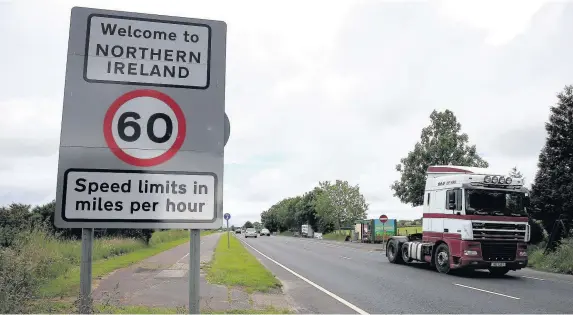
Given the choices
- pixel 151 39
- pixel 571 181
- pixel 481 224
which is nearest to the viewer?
→ pixel 151 39

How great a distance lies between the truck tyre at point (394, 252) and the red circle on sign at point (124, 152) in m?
20.5

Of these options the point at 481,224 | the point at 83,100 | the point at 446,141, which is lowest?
the point at 481,224

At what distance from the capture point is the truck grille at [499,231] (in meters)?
16.6

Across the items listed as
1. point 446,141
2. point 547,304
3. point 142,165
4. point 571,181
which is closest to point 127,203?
point 142,165

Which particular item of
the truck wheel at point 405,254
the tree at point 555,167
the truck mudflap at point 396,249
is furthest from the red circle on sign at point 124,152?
the tree at point 555,167

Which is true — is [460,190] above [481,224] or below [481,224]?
above

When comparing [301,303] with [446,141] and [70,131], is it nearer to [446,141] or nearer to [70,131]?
[70,131]

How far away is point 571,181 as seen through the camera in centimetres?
2302

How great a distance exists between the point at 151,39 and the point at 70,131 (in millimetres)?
802

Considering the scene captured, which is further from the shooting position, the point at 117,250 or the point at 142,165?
the point at 117,250

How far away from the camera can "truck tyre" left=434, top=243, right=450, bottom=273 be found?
17.9 metres

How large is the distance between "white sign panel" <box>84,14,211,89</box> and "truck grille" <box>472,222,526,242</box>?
15362 millimetres

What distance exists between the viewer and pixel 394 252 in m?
22.6

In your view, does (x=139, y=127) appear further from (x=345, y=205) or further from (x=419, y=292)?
(x=345, y=205)
